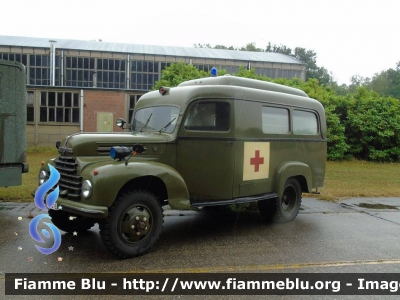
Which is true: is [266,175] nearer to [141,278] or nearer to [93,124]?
[141,278]

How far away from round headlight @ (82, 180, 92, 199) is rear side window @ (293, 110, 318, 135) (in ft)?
13.6

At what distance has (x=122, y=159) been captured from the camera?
5336 mm

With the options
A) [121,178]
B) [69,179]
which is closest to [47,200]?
[69,179]

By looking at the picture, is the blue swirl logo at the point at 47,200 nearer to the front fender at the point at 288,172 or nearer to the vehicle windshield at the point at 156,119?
the vehicle windshield at the point at 156,119

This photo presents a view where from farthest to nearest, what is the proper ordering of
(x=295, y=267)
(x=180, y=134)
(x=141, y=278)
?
(x=180, y=134) → (x=295, y=267) → (x=141, y=278)

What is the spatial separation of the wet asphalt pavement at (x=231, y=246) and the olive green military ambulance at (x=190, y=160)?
1.23 feet

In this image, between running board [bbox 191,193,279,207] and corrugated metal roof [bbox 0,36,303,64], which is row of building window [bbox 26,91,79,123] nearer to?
corrugated metal roof [bbox 0,36,303,64]

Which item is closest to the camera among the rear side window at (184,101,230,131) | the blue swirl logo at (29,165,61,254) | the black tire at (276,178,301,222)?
the blue swirl logo at (29,165,61,254)

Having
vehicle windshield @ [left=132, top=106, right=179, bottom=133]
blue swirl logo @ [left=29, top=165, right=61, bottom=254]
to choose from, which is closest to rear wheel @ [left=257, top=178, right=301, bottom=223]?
vehicle windshield @ [left=132, top=106, right=179, bottom=133]

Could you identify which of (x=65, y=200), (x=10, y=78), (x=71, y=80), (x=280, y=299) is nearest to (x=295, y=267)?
(x=280, y=299)

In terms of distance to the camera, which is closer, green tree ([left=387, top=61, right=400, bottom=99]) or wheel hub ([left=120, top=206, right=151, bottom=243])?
wheel hub ([left=120, top=206, right=151, bottom=243])

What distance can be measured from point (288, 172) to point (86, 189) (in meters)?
3.69

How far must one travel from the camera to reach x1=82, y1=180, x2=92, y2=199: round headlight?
Answer: 494 centimetres

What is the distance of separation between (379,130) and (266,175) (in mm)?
15259
